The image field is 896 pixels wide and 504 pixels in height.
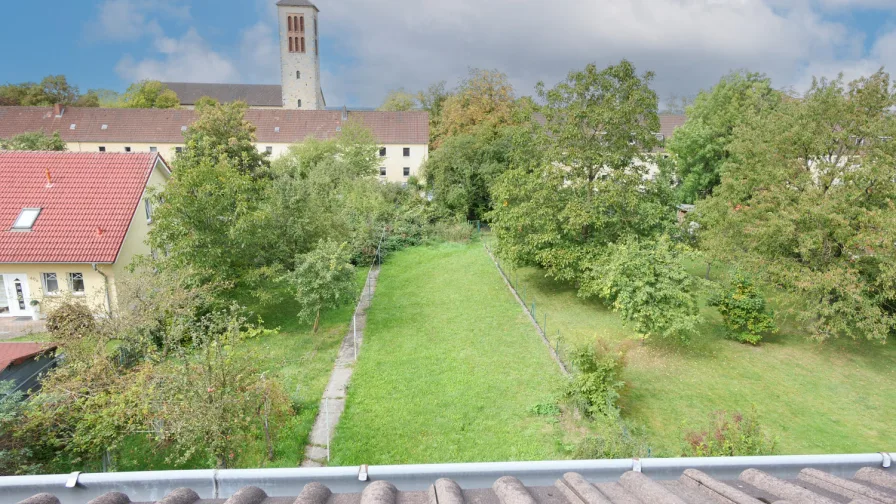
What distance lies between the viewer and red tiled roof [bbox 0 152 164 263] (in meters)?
16.4

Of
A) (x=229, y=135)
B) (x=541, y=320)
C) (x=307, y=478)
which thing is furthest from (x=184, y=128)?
(x=307, y=478)

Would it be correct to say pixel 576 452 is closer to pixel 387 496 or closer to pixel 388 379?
pixel 388 379

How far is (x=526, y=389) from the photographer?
1332cm

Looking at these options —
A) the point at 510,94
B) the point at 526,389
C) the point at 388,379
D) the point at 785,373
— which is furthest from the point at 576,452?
the point at 510,94

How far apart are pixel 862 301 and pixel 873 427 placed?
4225mm

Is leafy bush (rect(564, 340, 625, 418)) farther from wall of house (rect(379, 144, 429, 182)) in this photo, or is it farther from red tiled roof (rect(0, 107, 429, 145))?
red tiled roof (rect(0, 107, 429, 145))

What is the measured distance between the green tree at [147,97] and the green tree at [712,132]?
59.5 m

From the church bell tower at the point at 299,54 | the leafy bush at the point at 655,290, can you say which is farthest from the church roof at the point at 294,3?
the leafy bush at the point at 655,290

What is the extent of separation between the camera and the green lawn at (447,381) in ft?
35.3

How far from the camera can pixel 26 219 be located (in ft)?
55.7

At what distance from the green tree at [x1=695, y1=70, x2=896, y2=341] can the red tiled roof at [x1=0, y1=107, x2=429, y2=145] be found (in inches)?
1381

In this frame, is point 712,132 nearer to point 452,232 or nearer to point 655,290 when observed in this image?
point 452,232

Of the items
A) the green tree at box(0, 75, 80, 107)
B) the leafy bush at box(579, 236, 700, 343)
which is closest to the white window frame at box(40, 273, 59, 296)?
the leafy bush at box(579, 236, 700, 343)

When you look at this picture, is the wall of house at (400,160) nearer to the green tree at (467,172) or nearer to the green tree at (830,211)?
the green tree at (467,172)
